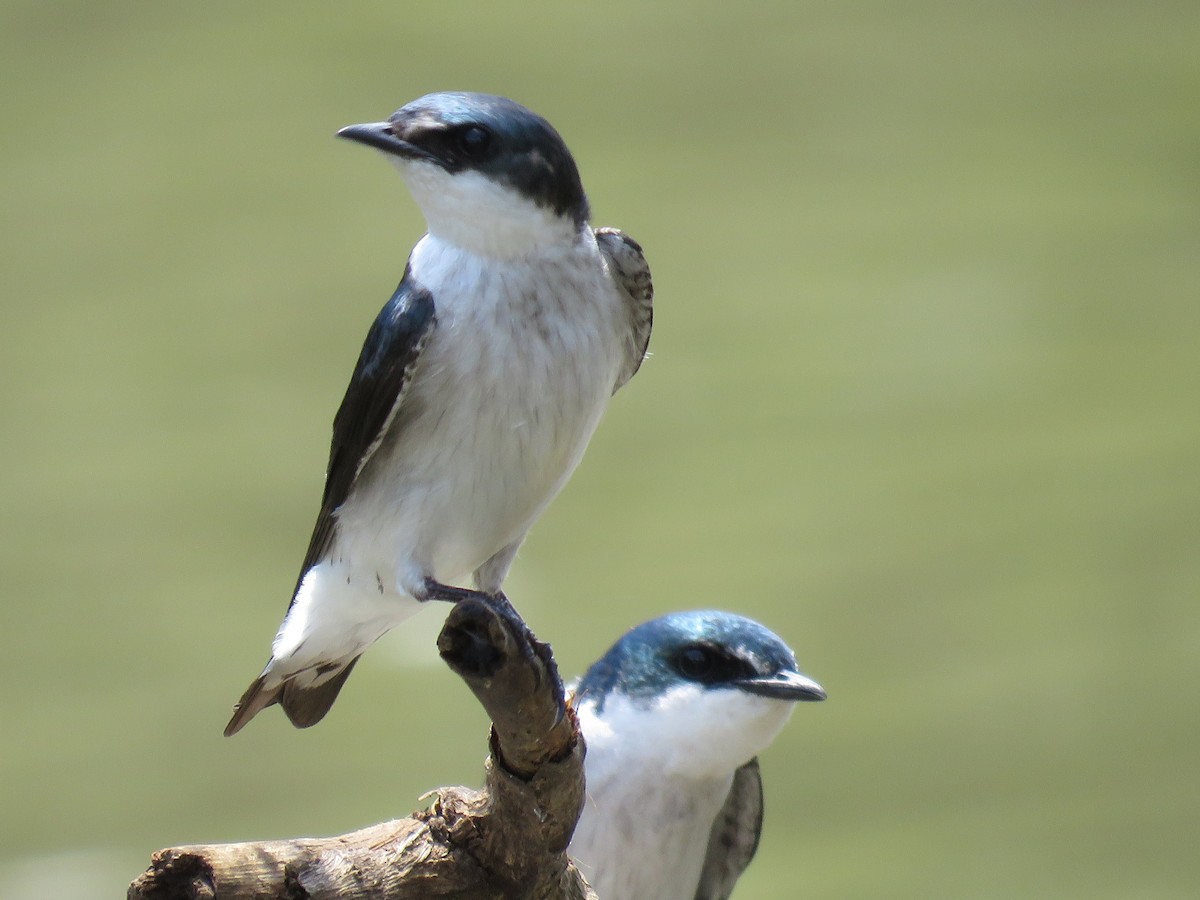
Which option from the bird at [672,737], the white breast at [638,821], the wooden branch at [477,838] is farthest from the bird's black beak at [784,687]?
the wooden branch at [477,838]

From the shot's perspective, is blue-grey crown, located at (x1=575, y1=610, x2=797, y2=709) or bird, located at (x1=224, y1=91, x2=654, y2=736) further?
blue-grey crown, located at (x1=575, y1=610, x2=797, y2=709)

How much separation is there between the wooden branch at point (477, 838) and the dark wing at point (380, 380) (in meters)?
0.24

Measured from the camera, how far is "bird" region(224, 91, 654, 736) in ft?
6.06

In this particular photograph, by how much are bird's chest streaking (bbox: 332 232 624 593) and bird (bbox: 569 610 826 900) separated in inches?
27.6

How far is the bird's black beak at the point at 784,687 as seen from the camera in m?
2.49

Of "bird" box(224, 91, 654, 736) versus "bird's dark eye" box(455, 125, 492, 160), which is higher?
"bird's dark eye" box(455, 125, 492, 160)

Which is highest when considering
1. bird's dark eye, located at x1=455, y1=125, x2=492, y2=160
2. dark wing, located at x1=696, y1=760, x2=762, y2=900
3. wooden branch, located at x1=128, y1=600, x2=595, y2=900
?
bird's dark eye, located at x1=455, y1=125, x2=492, y2=160

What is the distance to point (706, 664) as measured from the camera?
2621 mm

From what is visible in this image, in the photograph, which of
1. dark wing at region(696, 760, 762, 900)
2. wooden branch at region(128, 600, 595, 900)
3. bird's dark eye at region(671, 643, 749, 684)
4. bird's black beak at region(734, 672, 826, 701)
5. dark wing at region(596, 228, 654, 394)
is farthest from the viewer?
dark wing at region(696, 760, 762, 900)

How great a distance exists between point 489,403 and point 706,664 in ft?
2.88

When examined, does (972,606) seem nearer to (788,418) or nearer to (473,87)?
(788,418)

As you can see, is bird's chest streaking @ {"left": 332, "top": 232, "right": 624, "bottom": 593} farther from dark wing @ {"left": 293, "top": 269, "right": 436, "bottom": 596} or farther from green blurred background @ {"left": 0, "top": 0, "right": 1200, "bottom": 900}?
green blurred background @ {"left": 0, "top": 0, "right": 1200, "bottom": 900}

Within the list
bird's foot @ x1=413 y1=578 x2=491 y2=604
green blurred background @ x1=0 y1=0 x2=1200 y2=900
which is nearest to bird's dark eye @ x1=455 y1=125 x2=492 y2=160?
bird's foot @ x1=413 y1=578 x2=491 y2=604

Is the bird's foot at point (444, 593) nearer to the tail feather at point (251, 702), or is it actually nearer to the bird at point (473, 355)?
the bird at point (473, 355)
